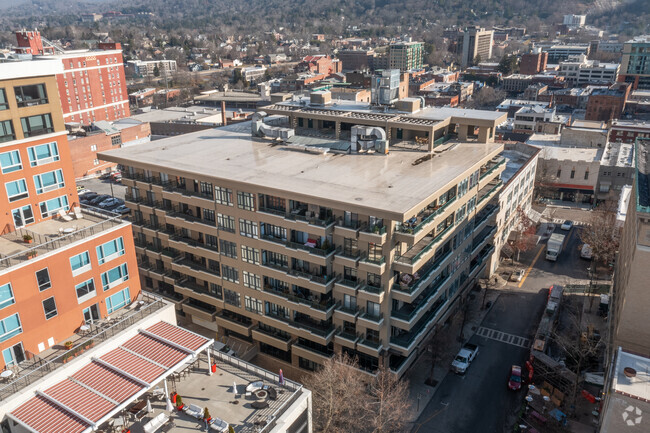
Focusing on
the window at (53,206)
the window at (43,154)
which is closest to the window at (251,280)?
the window at (53,206)

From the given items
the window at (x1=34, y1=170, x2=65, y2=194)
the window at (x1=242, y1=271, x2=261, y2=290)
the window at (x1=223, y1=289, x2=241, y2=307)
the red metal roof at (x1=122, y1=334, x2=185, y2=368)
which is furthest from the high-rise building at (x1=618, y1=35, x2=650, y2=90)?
the window at (x1=34, y1=170, x2=65, y2=194)

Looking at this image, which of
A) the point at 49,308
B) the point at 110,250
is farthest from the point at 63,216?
the point at 49,308

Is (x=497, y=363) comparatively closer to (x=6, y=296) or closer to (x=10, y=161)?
(x=6, y=296)

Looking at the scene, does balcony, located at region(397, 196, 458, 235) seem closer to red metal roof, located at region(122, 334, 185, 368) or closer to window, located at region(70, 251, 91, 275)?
red metal roof, located at region(122, 334, 185, 368)

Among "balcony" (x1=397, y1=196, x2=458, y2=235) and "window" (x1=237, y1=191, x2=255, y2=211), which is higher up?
"window" (x1=237, y1=191, x2=255, y2=211)

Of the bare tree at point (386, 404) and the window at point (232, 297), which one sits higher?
the window at point (232, 297)

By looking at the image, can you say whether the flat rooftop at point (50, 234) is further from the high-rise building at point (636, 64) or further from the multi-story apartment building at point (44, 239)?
the high-rise building at point (636, 64)
